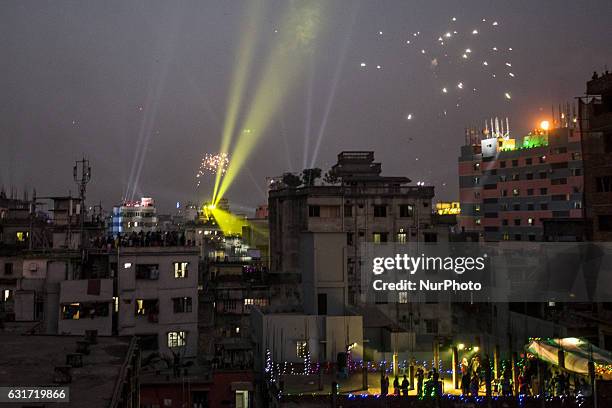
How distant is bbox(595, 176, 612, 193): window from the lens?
3101cm

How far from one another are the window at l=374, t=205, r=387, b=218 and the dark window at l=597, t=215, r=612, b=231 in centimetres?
1549

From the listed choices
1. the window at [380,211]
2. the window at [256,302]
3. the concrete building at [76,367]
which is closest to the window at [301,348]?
the concrete building at [76,367]

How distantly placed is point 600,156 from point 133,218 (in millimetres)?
98354

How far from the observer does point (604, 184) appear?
31.2 meters

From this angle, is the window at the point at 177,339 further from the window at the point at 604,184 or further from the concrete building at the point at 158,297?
the window at the point at 604,184

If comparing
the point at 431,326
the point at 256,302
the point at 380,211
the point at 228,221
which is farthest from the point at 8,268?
the point at 228,221

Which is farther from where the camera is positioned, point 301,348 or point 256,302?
point 256,302

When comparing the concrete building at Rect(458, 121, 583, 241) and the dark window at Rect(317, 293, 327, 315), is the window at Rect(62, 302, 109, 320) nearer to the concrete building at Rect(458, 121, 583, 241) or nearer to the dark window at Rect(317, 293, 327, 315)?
the dark window at Rect(317, 293, 327, 315)

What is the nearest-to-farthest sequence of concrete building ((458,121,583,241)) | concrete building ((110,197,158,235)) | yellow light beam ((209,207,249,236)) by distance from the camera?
concrete building ((458,121,583,241)), yellow light beam ((209,207,249,236)), concrete building ((110,197,158,235))

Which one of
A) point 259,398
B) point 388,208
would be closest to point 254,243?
point 388,208

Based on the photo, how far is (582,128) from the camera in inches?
1329

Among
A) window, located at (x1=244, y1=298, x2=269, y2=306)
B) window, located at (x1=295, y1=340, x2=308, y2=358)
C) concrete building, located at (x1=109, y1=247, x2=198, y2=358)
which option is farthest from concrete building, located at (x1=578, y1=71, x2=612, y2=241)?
concrete building, located at (x1=109, y1=247, x2=198, y2=358)

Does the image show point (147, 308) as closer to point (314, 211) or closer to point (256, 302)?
point (256, 302)

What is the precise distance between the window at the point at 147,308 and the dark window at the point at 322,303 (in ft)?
32.0
